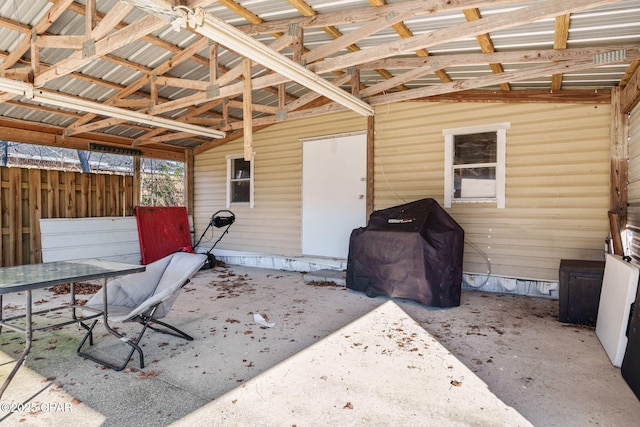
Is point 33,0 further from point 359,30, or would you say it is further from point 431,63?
point 431,63

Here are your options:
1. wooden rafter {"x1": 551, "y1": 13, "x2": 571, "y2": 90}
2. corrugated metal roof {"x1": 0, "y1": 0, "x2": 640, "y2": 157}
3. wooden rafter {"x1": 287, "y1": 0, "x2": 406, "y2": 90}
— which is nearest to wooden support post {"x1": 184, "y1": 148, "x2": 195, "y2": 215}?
corrugated metal roof {"x1": 0, "y1": 0, "x2": 640, "y2": 157}

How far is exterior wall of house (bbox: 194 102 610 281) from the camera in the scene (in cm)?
477

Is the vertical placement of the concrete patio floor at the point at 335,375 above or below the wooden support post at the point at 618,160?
below

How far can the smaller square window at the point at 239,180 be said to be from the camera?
8195mm

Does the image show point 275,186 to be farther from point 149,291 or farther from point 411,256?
point 149,291

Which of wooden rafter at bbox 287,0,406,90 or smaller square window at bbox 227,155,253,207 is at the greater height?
wooden rafter at bbox 287,0,406,90

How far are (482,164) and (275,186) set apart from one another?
4.09 metres

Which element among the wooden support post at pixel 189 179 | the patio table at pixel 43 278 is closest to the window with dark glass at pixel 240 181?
the wooden support post at pixel 189 179

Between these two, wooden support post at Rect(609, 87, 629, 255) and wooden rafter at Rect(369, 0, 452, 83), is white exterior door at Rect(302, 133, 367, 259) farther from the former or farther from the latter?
wooden support post at Rect(609, 87, 629, 255)

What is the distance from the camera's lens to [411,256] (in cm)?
461

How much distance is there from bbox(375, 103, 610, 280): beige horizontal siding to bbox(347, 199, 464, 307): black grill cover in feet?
3.18

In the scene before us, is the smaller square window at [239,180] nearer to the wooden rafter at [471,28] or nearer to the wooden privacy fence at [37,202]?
the wooden privacy fence at [37,202]

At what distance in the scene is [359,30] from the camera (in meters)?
3.70

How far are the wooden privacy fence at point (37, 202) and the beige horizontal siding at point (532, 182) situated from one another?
20.9ft
